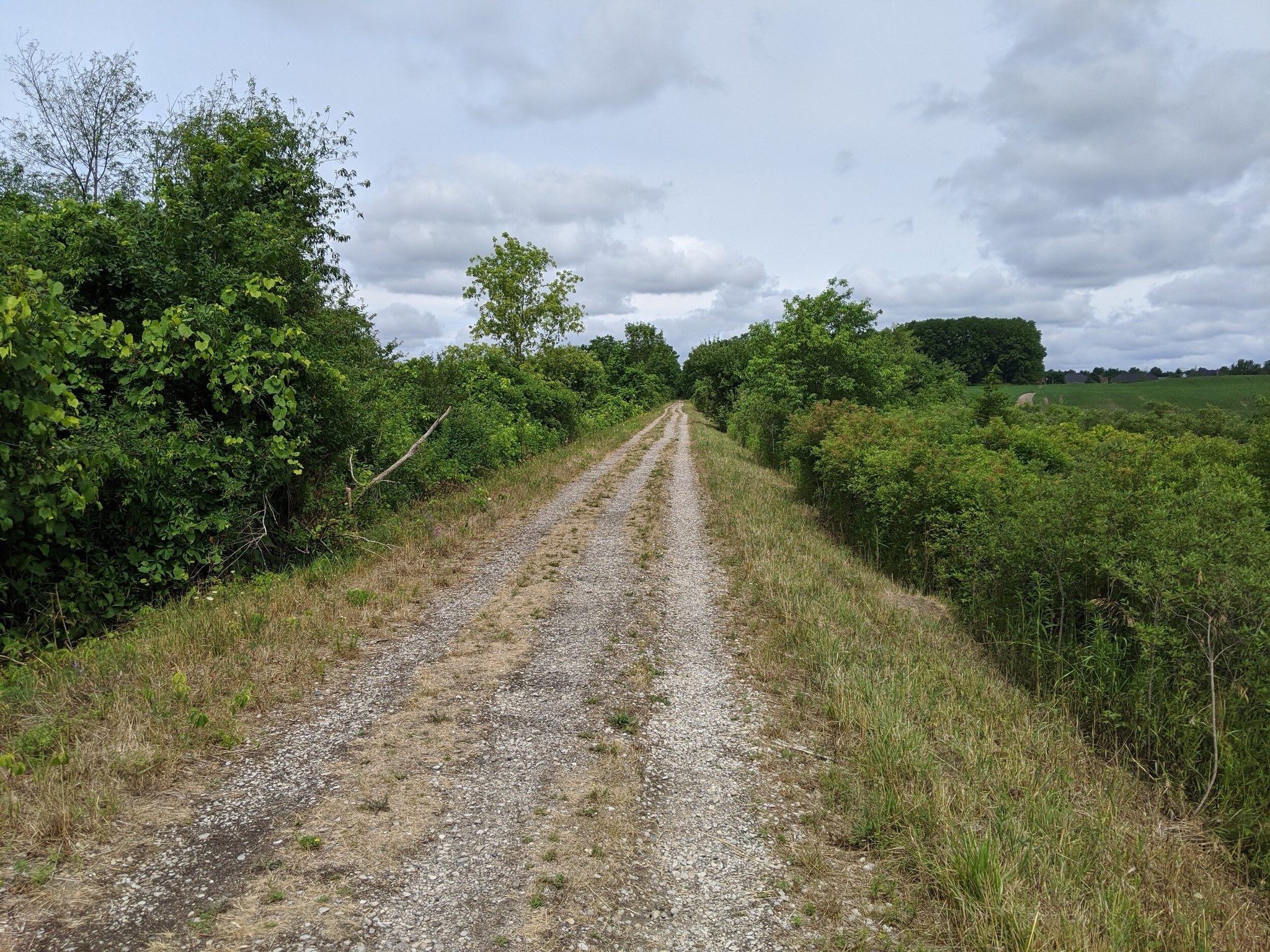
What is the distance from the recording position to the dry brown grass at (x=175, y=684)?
3.67m

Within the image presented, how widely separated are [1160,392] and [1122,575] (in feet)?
250

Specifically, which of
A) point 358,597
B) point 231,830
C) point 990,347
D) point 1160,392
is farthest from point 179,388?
point 990,347

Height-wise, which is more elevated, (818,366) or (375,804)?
(818,366)

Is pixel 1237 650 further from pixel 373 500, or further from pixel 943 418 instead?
pixel 943 418

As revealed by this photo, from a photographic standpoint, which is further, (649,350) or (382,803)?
(649,350)

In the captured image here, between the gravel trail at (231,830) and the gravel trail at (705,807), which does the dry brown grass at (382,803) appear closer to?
the gravel trail at (231,830)

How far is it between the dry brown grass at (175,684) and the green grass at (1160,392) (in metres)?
49.5

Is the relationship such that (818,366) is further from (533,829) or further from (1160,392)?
(1160,392)

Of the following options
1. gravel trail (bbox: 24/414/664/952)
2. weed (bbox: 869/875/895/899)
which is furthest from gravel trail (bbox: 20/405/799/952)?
weed (bbox: 869/875/895/899)

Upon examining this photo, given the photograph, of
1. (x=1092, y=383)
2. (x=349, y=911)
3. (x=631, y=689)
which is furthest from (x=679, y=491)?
(x=1092, y=383)

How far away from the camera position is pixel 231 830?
3633mm

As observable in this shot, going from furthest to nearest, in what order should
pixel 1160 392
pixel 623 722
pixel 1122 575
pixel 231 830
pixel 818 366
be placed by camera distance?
pixel 1160 392, pixel 818 366, pixel 1122 575, pixel 623 722, pixel 231 830

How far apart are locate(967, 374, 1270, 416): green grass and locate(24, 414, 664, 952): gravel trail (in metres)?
50.8

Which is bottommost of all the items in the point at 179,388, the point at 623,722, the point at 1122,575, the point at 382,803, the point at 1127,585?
the point at 623,722
